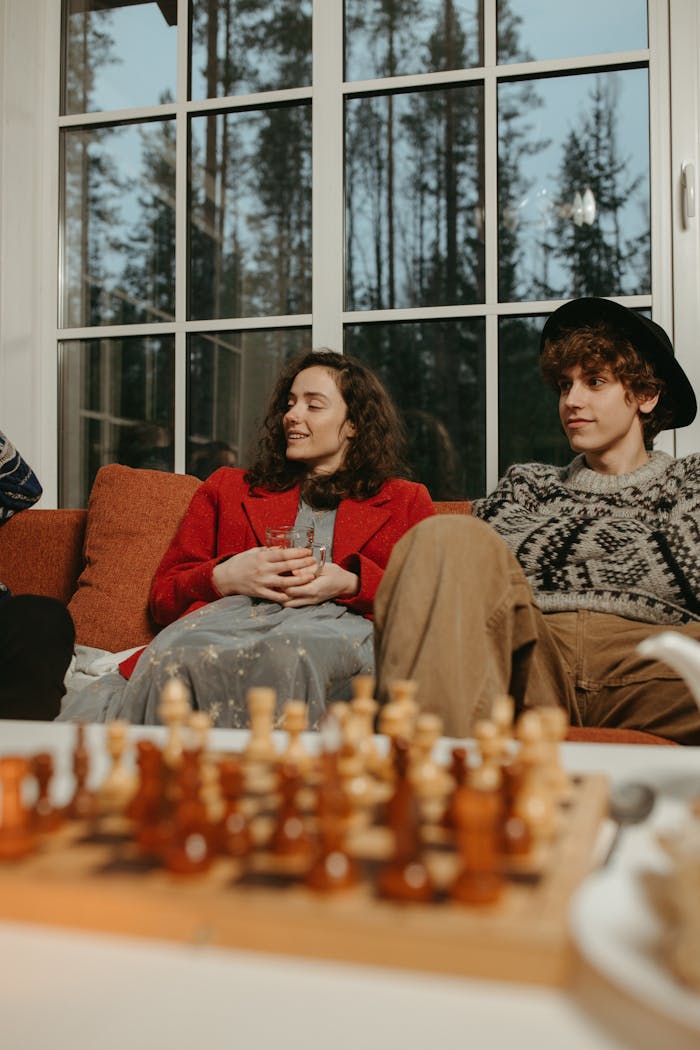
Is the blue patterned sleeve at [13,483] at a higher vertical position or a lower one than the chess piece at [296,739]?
higher

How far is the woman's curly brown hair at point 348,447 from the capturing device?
2246 millimetres

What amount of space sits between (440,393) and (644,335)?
77 centimetres

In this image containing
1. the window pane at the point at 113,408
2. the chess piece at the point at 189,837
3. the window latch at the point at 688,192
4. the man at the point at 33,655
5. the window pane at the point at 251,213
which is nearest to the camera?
the chess piece at the point at 189,837

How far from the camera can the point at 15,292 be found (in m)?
3.02

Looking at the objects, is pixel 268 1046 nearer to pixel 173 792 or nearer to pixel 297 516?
pixel 173 792

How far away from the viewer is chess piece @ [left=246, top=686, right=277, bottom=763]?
786 mm

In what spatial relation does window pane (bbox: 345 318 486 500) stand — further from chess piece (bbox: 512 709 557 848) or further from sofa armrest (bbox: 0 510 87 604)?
chess piece (bbox: 512 709 557 848)

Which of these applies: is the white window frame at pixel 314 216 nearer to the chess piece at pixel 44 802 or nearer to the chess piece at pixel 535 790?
the chess piece at pixel 535 790

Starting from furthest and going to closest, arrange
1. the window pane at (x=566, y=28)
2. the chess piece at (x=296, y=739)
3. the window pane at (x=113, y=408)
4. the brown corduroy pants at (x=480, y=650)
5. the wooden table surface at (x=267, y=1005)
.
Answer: the window pane at (x=113, y=408) < the window pane at (x=566, y=28) < the brown corduroy pants at (x=480, y=650) < the chess piece at (x=296, y=739) < the wooden table surface at (x=267, y=1005)

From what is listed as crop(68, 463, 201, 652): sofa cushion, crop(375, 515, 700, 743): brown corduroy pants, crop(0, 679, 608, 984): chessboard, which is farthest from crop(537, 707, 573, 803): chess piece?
crop(68, 463, 201, 652): sofa cushion

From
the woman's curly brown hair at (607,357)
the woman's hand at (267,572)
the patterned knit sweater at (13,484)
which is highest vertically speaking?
the woman's curly brown hair at (607,357)

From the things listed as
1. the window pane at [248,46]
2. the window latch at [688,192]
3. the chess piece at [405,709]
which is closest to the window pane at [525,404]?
the window latch at [688,192]

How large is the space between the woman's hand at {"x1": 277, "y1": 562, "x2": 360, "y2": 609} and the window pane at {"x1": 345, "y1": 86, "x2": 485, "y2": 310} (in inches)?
43.3

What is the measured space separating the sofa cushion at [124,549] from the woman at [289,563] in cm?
10
